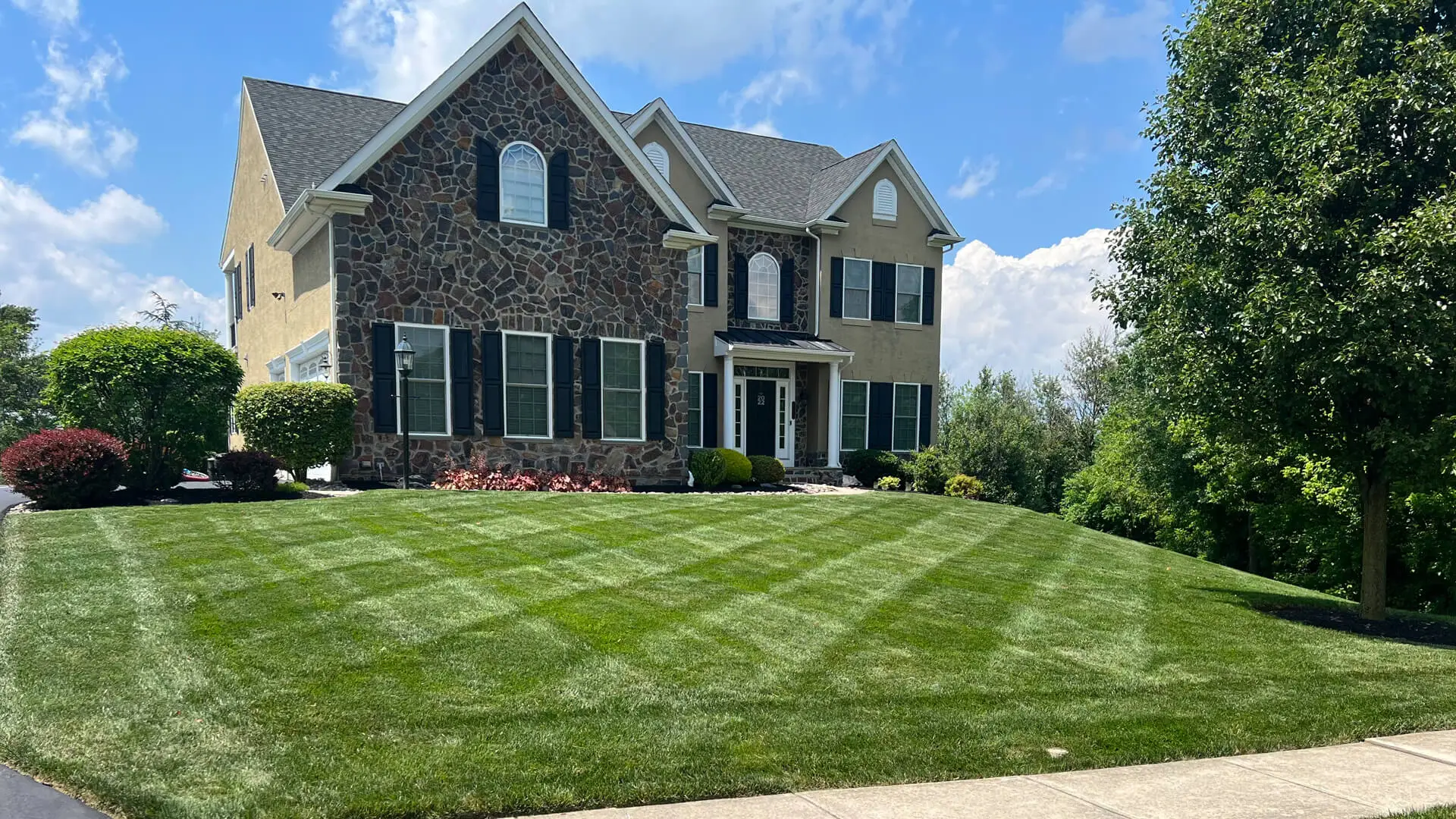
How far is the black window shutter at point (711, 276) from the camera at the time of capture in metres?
21.5

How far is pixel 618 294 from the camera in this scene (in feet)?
58.0

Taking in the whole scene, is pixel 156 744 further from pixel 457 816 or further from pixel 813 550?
pixel 813 550

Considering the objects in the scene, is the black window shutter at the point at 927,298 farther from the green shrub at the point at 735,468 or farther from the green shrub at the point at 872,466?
the green shrub at the point at 735,468

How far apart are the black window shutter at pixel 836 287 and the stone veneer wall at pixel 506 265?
5798 mm

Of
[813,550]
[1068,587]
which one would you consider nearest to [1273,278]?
[1068,587]

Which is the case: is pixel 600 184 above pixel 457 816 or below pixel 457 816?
above

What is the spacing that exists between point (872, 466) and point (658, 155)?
875cm

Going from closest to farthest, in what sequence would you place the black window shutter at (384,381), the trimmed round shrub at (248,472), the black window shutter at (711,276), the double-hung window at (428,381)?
the trimmed round shrub at (248,472) < the black window shutter at (384,381) < the double-hung window at (428,381) < the black window shutter at (711,276)

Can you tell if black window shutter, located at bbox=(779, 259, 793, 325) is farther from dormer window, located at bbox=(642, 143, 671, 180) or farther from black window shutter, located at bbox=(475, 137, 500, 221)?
black window shutter, located at bbox=(475, 137, 500, 221)

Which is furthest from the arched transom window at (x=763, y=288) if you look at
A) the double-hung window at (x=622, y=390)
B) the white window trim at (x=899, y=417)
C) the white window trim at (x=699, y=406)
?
the double-hung window at (x=622, y=390)

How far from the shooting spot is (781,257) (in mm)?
22891

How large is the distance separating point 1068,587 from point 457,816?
773 centimetres

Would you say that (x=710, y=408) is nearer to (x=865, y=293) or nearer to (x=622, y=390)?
(x=622, y=390)

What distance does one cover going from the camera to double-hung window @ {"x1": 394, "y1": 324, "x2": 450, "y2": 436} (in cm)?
1580
